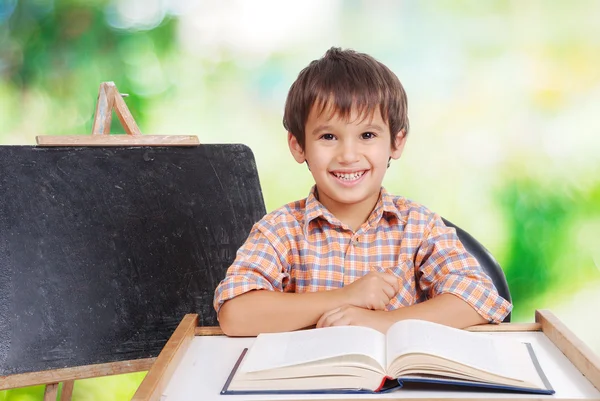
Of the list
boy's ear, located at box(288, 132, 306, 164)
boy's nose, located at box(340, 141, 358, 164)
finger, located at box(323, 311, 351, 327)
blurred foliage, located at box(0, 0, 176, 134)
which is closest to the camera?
finger, located at box(323, 311, 351, 327)

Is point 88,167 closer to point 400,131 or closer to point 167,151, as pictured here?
point 167,151

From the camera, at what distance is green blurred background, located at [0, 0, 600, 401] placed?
9.85ft

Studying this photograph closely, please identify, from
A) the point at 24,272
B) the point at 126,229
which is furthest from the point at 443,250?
the point at 24,272

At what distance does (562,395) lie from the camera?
0.99 meters

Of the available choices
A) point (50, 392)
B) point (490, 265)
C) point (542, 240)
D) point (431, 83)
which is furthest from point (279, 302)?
point (542, 240)

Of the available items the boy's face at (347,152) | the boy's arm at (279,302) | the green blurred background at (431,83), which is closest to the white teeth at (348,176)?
the boy's face at (347,152)

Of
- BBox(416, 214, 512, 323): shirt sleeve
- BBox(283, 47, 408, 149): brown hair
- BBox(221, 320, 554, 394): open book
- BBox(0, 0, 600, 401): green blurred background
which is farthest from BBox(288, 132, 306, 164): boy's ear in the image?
BBox(0, 0, 600, 401): green blurred background

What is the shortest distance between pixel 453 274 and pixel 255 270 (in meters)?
0.38

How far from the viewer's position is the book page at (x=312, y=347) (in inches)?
39.4

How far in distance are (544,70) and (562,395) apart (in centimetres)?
226

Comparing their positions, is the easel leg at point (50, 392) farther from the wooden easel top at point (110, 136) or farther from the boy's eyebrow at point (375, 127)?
the boy's eyebrow at point (375, 127)

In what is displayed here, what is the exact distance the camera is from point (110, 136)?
2.08m

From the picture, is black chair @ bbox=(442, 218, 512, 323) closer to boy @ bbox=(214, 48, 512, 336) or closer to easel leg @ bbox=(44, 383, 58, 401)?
boy @ bbox=(214, 48, 512, 336)

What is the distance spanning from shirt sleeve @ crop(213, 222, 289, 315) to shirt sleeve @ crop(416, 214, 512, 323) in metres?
0.29
